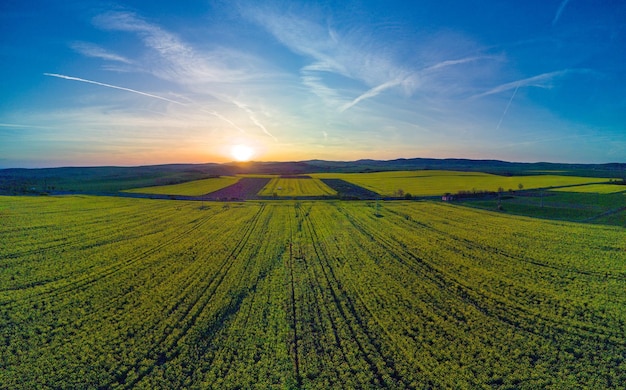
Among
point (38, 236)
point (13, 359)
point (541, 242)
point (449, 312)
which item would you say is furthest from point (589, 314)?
point (38, 236)

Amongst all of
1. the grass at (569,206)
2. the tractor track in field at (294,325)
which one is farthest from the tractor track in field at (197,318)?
the grass at (569,206)

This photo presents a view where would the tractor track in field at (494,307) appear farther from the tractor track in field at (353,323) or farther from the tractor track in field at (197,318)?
the tractor track in field at (197,318)

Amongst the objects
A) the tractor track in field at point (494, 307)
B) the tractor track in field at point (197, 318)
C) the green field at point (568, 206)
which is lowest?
the tractor track in field at point (197, 318)

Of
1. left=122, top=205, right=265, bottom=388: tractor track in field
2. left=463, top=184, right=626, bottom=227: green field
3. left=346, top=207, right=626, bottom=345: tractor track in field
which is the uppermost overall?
left=463, top=184, right=626, bottom=227: green field

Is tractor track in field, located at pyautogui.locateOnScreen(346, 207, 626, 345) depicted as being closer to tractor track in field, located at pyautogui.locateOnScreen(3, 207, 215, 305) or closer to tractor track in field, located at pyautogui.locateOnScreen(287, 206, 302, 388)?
tractor track in field, located at pyautogui.locateOnScreen(287, 206, 302, 388)

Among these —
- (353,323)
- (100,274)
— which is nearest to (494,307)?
(353,323)

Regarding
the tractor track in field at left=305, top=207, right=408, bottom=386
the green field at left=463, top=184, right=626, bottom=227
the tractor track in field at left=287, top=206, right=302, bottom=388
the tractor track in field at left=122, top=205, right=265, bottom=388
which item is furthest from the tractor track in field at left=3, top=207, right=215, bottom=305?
the green field at left=463, top=184, right=626, bottom=227

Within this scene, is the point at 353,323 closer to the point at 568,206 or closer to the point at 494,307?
the point at 494,307

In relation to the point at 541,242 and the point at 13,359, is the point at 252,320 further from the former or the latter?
the point at 541,242
